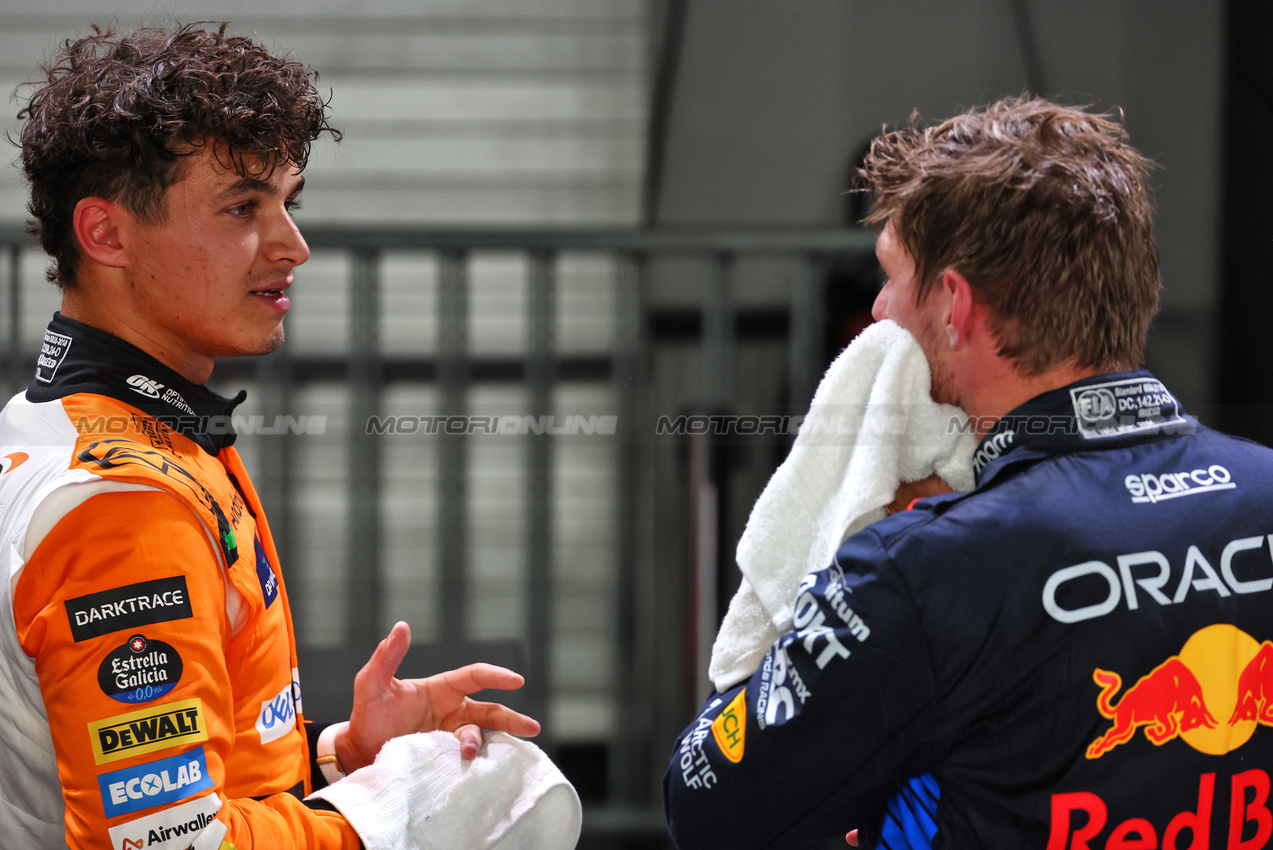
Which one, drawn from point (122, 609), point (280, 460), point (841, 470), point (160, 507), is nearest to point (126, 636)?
point (122, 609)

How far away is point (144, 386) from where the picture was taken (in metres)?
1.11

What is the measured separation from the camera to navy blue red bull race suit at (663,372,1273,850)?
37.2 inches

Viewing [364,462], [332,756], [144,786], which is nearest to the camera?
[144,786]

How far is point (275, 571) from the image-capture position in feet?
4.02

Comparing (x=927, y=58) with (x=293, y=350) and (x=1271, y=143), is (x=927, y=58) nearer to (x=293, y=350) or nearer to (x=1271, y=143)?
(x=1271, y=143)

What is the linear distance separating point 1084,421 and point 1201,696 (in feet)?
0.96

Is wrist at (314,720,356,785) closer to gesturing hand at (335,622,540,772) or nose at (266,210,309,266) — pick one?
gesturing hand at (335,622,540,772)

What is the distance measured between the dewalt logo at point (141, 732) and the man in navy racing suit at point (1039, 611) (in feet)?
1.69

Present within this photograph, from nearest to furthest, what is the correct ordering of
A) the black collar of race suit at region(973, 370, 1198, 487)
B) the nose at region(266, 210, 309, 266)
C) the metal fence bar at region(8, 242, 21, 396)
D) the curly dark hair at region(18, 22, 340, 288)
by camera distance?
the black collar of race suit at region(973, 370, 1198, 487), the curly dark hair at region(18, 22, 340, 288), the nose at region(266, 210, 309, 266), the metal fence bar at region(8, 242, 21, 396)

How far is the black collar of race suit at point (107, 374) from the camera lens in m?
1.09

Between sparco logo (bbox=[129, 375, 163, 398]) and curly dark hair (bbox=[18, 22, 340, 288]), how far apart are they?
0.18 metres

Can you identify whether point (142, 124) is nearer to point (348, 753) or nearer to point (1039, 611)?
point (348, 753)

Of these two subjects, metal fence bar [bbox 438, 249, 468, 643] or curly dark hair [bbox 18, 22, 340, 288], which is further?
metal fence bar [bbox 438, 249, 468, 643]

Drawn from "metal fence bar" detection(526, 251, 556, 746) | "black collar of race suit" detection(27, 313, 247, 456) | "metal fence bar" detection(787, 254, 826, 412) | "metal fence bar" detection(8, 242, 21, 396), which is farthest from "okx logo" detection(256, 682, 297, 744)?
"metal fence bar" detection(8, 242, 21, 396)
